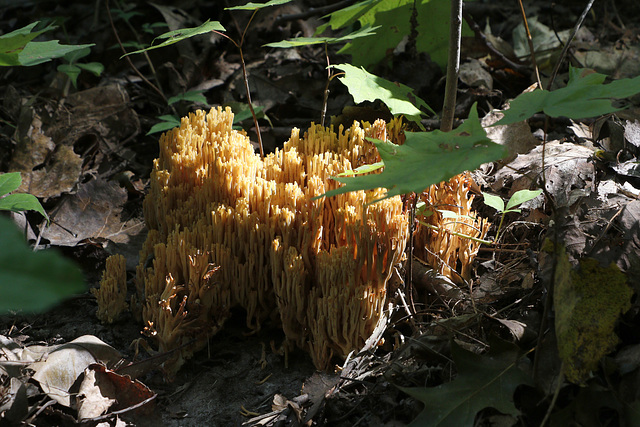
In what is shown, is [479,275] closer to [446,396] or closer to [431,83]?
[446,396]

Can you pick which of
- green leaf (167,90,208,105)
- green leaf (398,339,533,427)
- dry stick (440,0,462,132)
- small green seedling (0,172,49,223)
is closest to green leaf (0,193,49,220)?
small green seedling (0,172,49,223)

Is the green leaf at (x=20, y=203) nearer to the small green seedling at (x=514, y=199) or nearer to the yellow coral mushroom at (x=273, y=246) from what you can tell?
the yellow coral mushroom at (x=273, y=246)

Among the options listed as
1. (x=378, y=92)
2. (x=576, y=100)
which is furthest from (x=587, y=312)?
(x=378, y=92)

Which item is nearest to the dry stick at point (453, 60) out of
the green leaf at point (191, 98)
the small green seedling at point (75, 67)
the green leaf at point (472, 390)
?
the green leaf at point (472, 390)

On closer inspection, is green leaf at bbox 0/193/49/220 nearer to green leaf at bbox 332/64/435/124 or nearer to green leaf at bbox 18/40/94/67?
green leaf at bbox 18/40/94/67

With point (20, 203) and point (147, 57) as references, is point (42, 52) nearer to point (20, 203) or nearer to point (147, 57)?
point (20, 203)

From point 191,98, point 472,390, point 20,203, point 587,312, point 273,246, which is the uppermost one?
point 191,98
